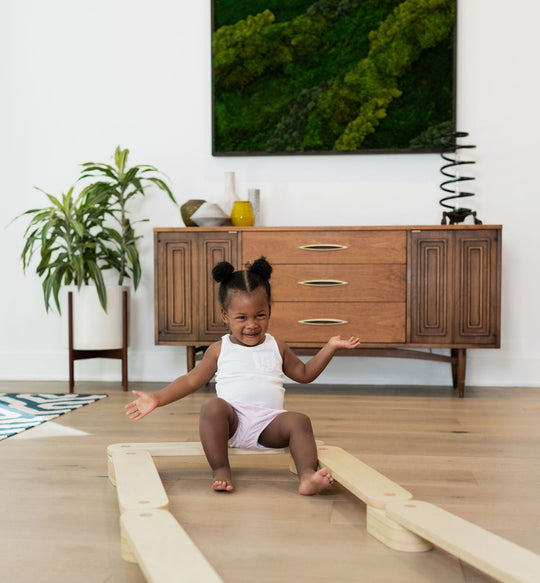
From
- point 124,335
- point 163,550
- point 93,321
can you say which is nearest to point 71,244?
point 93,321

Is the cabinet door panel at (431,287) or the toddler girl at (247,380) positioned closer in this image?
the toddler girl at (247,380)

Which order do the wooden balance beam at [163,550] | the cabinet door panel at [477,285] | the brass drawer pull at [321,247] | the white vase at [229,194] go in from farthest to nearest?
the white vase at [229,194] < the brass drawer pull at [321,247] < the cabinet door panel at [477,285] < the wooden balance beam at [163,550]

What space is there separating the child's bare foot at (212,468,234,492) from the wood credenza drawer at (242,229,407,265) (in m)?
1.77

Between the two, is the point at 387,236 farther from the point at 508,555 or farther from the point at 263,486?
the point at 508,555

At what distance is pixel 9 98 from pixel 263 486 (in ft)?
10.2

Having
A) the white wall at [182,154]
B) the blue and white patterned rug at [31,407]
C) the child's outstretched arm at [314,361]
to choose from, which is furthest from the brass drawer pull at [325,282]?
the child's outstretched arm at [314,361]

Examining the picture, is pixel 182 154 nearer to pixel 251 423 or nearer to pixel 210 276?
pixel 210 276

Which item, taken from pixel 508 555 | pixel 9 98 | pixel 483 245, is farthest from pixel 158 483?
pixel 9 98

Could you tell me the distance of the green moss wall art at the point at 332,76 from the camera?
370 cm

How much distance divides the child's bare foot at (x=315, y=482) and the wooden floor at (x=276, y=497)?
0.08ft

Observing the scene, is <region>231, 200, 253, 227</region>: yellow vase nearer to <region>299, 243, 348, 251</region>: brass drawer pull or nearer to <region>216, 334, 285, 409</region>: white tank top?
<region>299, 243, 348, 251</region>: brass drawer pull

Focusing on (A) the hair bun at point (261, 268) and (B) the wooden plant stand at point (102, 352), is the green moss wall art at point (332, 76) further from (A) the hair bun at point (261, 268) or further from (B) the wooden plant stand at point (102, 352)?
(A) the hair bun at point (261, 268)

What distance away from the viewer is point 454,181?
341cm

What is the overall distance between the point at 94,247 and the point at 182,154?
0.75 metres
